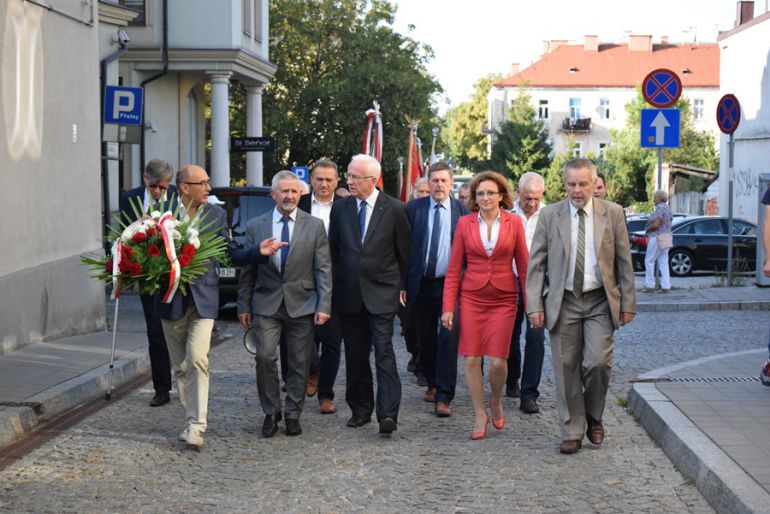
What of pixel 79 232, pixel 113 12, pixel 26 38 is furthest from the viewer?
pixel 113 12

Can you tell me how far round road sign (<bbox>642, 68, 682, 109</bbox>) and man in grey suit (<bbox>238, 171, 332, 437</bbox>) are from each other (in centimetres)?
1138

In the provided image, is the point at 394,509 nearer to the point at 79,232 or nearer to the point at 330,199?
the point at 330,199

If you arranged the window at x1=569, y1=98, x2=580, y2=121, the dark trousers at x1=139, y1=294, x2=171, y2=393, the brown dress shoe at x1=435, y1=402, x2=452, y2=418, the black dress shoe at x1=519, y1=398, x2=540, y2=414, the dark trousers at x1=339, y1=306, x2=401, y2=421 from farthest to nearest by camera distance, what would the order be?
the window at x1=569, y1=98, x2=580, y2=121 < the dark trousers at x1=139, y1=294, x2=171, y2=393 < the black dress shoe at x1=519, y1=398, x2=540, y2=414 < the brown dress shoe at x1=435, y1=402, x2=452, y2=418 < the dark trousers at x1=339, y1=306, x2=401, y2=421

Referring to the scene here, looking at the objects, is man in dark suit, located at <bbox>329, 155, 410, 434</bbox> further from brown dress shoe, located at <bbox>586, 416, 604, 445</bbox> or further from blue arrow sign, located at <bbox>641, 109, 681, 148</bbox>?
blue arrow sign, located at <bbox>641, 109, 681, 148</bbox>

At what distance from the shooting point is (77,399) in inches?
392

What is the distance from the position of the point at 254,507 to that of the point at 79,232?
32.1 feet

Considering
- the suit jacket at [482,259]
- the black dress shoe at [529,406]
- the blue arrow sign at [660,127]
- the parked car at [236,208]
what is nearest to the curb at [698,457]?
the black dress shoe at [529,406]

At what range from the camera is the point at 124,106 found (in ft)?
56.2

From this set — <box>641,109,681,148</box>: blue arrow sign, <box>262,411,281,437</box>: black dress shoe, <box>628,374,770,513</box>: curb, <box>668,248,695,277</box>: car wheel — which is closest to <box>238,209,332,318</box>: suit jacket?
<box>262,411,281,437</box>: black dress shoe

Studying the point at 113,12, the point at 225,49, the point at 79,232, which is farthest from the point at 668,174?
the point at 79,232

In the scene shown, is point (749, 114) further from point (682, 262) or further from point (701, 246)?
point (682, 262)

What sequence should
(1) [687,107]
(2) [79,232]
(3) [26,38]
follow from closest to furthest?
(3) [26,38], (2) [79,232], (1) [687,107]

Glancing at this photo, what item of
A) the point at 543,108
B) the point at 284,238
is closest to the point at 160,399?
the point at 284,238

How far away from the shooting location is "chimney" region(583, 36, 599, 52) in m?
103
